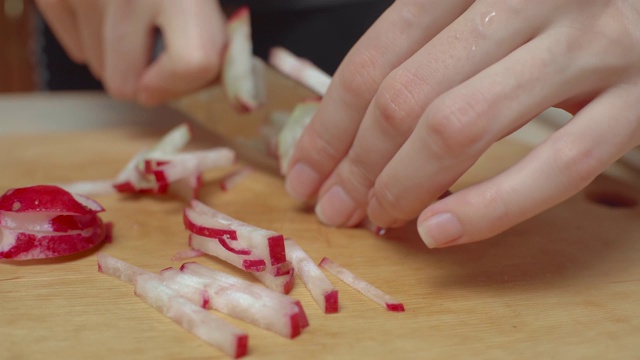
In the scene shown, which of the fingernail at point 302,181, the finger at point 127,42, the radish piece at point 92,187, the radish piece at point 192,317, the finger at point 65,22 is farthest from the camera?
the finger at point 65,22

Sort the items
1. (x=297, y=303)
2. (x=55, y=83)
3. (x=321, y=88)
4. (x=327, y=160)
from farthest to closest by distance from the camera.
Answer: (x=55, y=83), (x=321, y=88), (x=327, y=160), (x=297, y=303)

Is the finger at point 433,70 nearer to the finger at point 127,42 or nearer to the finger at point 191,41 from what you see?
the finger at point 191,41

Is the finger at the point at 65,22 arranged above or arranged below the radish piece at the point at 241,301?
above

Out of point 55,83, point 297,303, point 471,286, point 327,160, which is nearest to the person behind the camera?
point 297,303

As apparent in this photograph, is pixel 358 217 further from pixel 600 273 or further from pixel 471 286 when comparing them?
pixel 600 273

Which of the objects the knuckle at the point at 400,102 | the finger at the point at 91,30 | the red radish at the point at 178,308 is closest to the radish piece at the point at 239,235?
the red radish at the point at 178,308

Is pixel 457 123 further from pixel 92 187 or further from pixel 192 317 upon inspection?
pixel 92 187

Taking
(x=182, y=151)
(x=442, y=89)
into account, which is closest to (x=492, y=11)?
(x=442, y=89)

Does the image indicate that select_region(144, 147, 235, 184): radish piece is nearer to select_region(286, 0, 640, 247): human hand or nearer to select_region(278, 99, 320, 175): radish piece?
select_region(278, 99, 320, 175): radish piece
